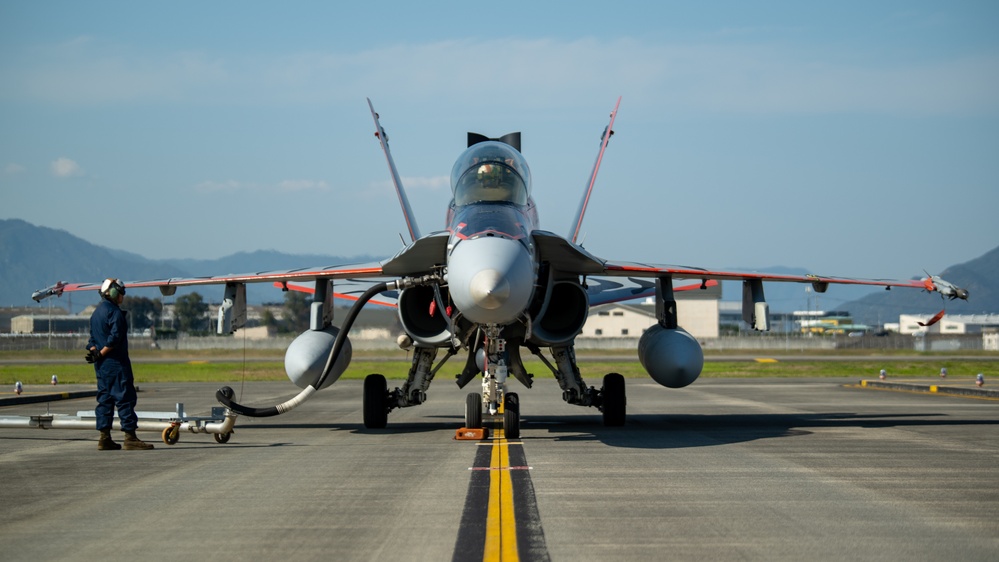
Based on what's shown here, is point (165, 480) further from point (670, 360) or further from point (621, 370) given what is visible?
point (621, 370)

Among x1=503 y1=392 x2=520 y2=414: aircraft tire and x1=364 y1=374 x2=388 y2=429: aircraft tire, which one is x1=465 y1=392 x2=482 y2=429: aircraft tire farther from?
x1=364 y1=374 x2=388 y2=429: aircraft tire

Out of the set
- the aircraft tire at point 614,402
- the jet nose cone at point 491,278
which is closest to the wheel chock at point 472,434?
the jet nose cone at point 491,278

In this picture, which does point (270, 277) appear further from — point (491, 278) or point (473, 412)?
point (491, 278)

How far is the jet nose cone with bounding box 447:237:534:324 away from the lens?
468 inches

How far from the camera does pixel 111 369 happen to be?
12.4 m

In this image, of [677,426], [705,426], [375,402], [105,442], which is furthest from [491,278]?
[705,426]

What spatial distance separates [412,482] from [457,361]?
126 ft

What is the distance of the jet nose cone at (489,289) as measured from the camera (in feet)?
38.8

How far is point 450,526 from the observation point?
746 cm

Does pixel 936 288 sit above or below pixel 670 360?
above

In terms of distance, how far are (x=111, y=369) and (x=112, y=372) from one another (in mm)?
35

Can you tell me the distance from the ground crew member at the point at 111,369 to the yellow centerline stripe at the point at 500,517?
164 inches

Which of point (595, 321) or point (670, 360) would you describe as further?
point (595, 321)

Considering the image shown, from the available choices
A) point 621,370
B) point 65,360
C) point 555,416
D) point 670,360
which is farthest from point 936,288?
point 65,360
